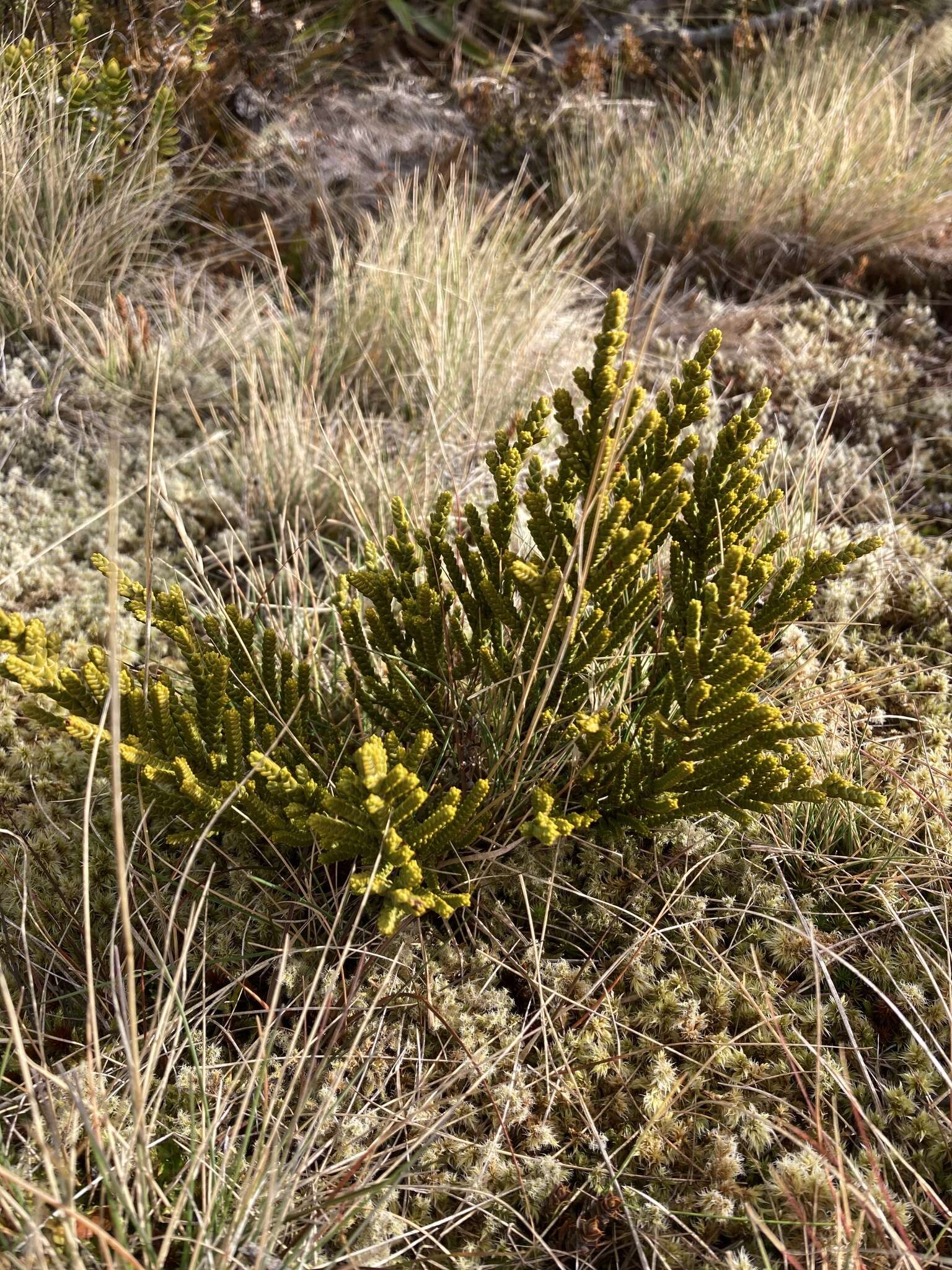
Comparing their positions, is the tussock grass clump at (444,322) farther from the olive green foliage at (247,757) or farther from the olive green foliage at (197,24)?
the olive green foliage at (247,757)

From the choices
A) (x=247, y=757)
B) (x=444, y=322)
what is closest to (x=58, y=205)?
(x=444, y=322)

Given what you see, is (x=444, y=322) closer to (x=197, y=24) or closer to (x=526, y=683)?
(x=197, y=24)

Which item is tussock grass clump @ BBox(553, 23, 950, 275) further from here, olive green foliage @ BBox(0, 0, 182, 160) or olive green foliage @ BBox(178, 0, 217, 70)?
olive green foliage @ BBox(0, 0, 182, 160)

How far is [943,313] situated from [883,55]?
243 cm

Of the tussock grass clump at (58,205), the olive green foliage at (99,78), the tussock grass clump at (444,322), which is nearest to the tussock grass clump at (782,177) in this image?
the tussock grass clump at (444,322)

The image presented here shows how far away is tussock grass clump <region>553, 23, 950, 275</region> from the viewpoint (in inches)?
185

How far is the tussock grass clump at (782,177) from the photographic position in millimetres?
4695

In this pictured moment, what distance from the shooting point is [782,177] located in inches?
187

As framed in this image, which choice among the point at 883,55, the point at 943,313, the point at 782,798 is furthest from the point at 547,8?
the point at 782,798

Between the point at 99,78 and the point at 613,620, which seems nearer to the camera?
the point at 613,620

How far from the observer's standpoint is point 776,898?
222 cm

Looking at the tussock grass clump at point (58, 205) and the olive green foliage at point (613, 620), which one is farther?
the tussock grass clump at point (58, 205)

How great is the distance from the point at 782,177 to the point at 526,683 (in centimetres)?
389

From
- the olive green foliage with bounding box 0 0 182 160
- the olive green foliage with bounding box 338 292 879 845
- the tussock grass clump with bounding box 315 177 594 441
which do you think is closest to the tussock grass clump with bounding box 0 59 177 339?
the olive green foliage with bounding box 0 0 182 160
